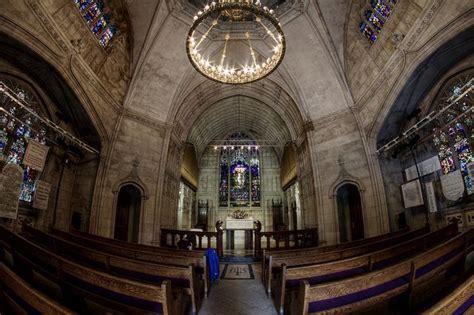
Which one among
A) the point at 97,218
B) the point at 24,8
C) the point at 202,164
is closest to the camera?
the point at 24,8

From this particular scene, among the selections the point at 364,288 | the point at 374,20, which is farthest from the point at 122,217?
the point at 374,20

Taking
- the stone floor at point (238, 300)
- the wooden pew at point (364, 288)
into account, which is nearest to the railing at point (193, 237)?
the stone floor at point (238, 300)

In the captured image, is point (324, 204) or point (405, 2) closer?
point (405, 2)

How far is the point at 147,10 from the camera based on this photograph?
10.4m

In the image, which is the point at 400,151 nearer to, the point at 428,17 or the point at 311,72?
the point at 428,17

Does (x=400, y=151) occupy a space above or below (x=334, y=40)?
below

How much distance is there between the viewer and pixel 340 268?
3131mm

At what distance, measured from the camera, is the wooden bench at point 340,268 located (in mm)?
2975

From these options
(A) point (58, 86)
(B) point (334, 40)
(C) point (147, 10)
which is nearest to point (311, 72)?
(B) point (334, 40)

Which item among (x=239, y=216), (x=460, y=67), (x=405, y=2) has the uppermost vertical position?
(x=405, y=2)

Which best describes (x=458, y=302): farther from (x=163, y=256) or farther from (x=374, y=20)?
(x=374, y=20)

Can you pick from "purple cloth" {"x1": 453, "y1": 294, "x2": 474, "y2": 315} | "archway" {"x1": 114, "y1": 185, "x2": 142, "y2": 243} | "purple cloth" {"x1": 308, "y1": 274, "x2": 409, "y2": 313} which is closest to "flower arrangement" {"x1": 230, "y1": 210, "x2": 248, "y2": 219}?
"archway" {"x1": 114, "y1": 185, "x2": 142, "y2": 243}

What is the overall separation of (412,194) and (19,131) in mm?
14591

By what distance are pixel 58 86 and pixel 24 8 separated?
2688 millimetres
